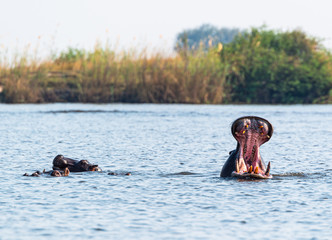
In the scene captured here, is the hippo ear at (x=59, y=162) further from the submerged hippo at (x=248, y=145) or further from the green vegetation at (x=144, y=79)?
the green vegetation at (x=144, y=79)

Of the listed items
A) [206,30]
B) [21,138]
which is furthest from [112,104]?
[206,30]

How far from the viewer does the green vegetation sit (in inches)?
1587

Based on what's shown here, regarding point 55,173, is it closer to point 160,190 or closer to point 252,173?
point 160,190

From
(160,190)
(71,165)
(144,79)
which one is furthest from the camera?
(144,79)

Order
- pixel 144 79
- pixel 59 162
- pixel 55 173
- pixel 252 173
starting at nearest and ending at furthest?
pixel 252 173 < pixel 55 173 < pixel 59 162 < pixel 144 79

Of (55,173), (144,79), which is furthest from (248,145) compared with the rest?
(144,79)

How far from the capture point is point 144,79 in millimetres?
40719

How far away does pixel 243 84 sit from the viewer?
155 ft

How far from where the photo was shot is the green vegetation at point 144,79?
40.3 metres

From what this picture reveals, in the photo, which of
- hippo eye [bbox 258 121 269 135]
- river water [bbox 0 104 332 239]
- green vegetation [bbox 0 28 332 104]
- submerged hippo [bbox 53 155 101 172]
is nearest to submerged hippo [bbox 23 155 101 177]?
submerged hippo [bbox 53 155 101 172]

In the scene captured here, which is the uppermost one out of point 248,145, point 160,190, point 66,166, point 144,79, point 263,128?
point 144,79

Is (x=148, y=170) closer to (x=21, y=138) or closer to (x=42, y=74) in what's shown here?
(x=21, y=138)

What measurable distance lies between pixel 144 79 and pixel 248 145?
28.0 m

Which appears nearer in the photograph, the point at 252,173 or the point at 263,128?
the point at 252,173
